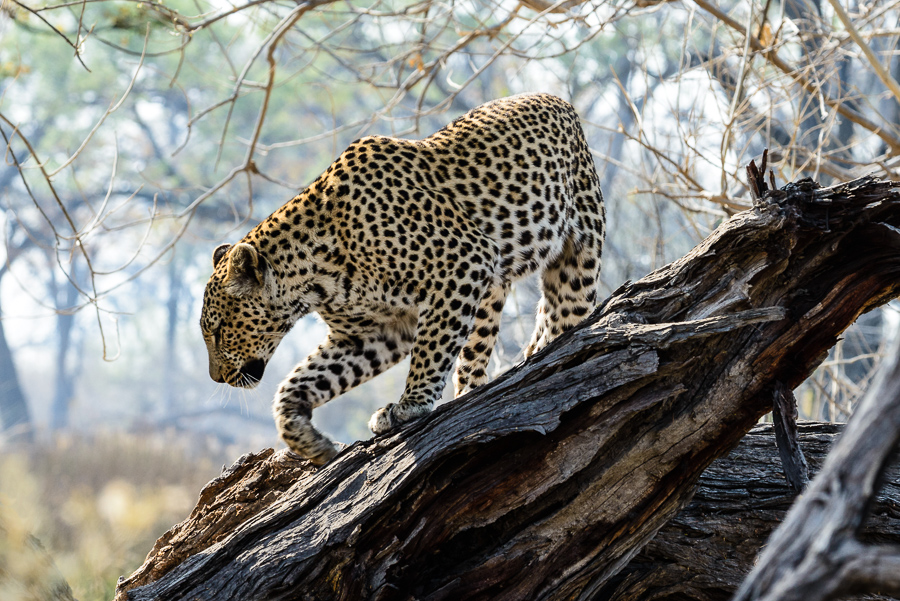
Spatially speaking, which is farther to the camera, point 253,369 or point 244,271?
Result: point 253,369

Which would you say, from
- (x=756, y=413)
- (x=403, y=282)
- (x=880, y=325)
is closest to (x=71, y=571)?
(x=403, y=282)

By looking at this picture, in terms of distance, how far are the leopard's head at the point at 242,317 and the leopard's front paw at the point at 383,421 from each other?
38.1 inches

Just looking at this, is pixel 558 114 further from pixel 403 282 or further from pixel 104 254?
pixel 104 254

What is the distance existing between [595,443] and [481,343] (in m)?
2.25

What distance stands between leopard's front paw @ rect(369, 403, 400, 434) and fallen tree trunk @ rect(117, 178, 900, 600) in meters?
0.70

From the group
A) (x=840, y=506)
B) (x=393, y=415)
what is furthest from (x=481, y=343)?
(x=840, y=506)

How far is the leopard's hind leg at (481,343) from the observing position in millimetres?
5453

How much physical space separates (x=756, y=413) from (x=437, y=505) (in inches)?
54.8

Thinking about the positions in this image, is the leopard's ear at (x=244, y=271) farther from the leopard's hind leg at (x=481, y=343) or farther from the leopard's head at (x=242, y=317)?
the leopard's hind leg at (x=481, y=343)

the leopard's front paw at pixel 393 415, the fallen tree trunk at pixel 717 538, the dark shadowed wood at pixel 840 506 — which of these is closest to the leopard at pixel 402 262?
the leopard's front paw at pixel 393 415

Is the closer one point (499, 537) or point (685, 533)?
point (499, 537)

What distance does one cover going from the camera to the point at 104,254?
34.9 meters

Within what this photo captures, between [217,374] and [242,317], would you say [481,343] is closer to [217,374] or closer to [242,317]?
[242,317]

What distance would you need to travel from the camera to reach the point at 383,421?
4199 mm
